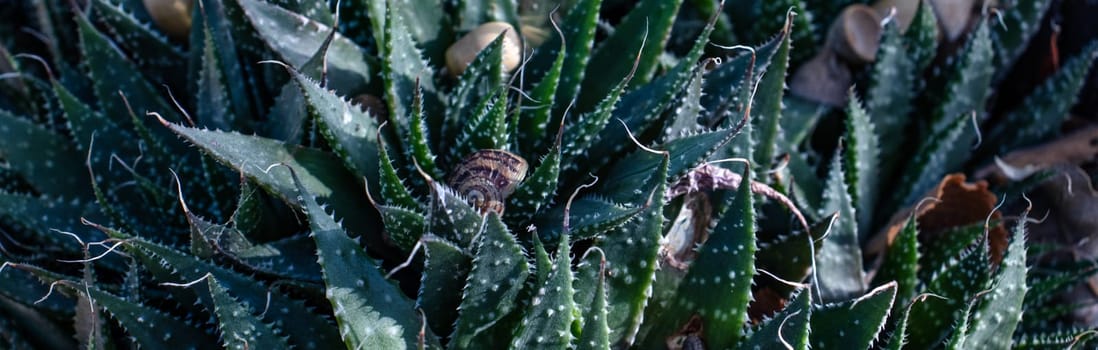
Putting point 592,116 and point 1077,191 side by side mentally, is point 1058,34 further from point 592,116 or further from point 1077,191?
point 592,116

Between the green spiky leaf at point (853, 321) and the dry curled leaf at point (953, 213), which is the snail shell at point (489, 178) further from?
the dry curled leaf at point (953, 213)

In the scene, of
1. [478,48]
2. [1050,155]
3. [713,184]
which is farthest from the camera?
[1050,155]

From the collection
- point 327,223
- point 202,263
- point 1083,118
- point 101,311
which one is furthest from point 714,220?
point 1083,118

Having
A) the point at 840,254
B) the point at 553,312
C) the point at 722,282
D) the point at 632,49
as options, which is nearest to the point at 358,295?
the point at 553,312

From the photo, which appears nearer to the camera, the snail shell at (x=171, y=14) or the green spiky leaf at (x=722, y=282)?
the green spiky leaf at (x=722, y=282)

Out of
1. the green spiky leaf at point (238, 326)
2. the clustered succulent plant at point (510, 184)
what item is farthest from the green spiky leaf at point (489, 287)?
the green spiky leaf at point (238, 326)

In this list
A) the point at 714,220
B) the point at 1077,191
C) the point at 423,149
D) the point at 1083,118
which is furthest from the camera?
the point at 1083,118

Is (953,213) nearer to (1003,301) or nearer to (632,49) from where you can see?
(1003,301)
